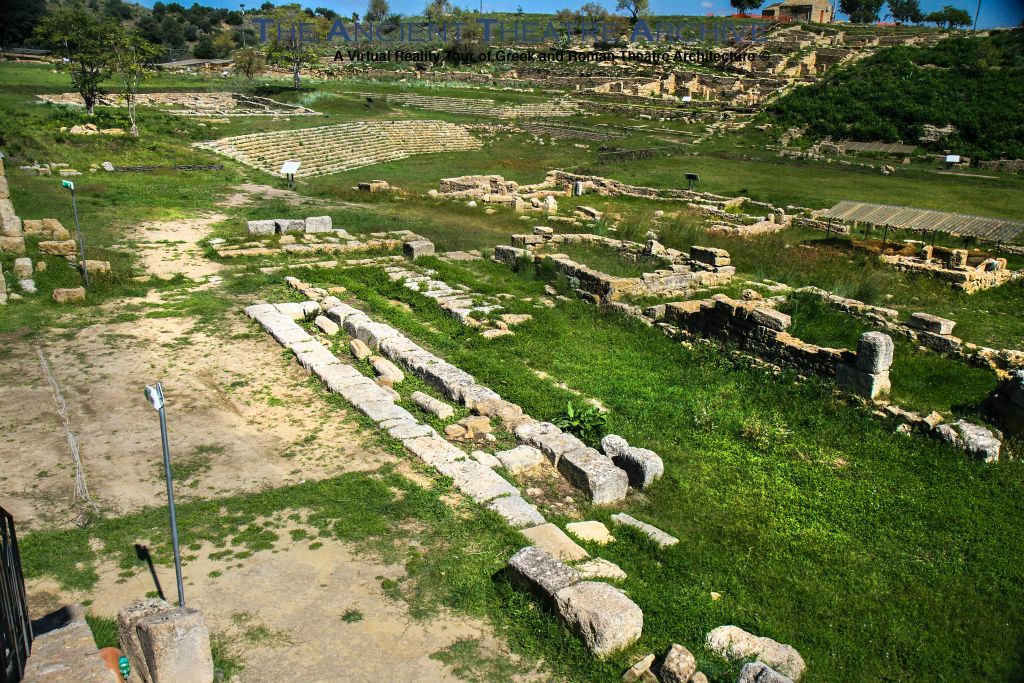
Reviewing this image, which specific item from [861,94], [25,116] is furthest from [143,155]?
[861,94]

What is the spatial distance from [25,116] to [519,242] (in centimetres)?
2760

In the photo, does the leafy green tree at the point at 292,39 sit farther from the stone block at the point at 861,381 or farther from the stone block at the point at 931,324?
the stone block at the point at 861,381

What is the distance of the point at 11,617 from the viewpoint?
16.3 feet

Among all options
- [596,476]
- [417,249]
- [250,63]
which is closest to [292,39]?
[250,63]

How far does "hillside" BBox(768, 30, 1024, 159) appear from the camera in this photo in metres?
42.5

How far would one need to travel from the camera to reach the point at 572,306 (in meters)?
17.1

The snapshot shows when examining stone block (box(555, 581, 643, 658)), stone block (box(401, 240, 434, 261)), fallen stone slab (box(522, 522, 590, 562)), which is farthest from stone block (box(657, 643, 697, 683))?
stone block (box(401, 240, 434, 261))

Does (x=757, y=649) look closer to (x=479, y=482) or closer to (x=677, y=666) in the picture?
(x=677, y=666)

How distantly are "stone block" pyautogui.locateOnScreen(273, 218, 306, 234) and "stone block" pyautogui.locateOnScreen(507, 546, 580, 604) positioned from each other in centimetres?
1701

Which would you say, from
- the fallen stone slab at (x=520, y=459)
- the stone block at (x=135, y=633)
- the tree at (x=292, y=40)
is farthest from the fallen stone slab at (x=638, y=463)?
the tree at (x=292, y=40)

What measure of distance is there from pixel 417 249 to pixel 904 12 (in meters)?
96.5

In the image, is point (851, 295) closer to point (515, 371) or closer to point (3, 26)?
point (515, 371)

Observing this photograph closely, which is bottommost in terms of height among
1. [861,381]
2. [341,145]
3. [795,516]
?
[795,516]

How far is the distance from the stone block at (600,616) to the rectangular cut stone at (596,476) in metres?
2.42
